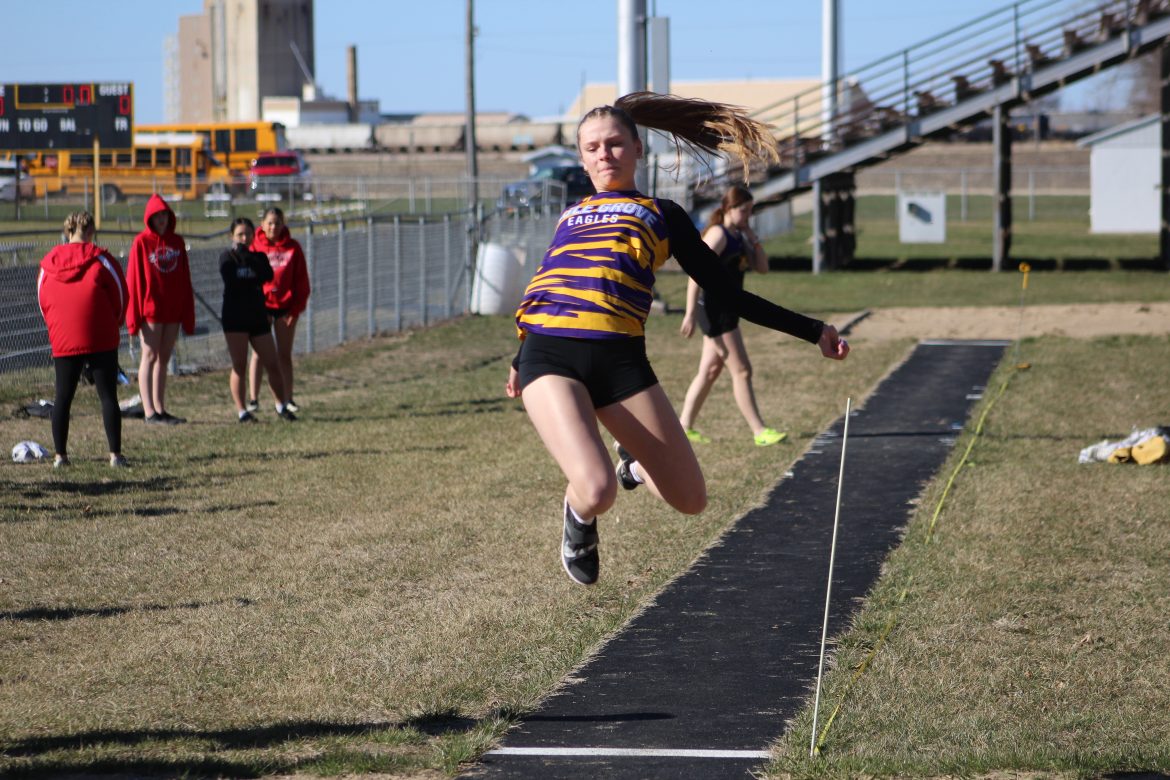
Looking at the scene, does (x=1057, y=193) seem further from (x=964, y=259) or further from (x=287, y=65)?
(x=287, y=65)

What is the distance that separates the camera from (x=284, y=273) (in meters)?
13.1

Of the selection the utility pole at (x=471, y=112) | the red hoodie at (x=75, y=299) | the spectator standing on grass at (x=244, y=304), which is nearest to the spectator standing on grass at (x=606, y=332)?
the red hoodie at (x=75, y=299)

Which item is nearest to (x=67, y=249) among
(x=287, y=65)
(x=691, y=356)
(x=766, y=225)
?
(x=691, y=356)

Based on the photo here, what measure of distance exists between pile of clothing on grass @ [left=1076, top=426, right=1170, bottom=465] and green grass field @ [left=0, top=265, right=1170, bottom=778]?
0.17m

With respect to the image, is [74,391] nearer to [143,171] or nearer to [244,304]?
[244,304]

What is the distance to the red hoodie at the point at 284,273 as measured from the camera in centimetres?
1306

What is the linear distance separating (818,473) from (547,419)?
5.78 m

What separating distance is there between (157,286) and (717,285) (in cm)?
801

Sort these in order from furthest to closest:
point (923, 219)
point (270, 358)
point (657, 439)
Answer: point (923, 219) < point (270, 358) < point (657, 439)

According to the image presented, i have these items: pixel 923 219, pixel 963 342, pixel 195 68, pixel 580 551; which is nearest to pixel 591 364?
pixel 580 551

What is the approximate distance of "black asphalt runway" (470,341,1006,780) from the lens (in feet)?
16.3

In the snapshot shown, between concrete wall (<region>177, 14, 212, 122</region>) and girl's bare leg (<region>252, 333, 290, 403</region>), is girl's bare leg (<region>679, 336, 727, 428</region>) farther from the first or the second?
concrete wall (<region>177, 14, 212, 122</region>)

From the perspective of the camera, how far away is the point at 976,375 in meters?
16.0

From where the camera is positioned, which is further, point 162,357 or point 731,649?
point 162,357
